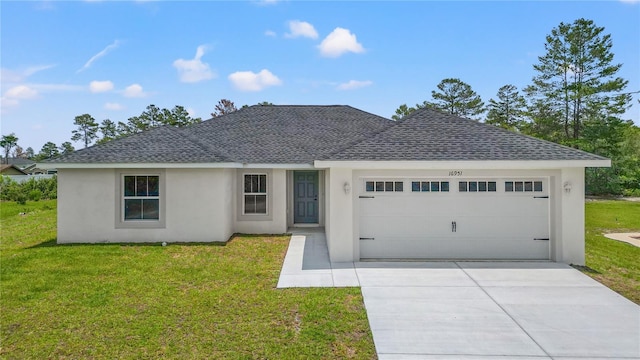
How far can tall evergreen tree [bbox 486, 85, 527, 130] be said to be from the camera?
41.4m

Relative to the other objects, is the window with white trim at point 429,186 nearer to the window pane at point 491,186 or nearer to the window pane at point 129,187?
the window pane at point 491,186

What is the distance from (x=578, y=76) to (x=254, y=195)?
3522 centimetres

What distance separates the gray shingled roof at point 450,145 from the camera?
809cm

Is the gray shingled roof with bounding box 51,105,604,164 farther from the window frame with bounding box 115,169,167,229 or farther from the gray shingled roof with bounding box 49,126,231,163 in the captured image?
the window frame with bounding box 115,169,167,229

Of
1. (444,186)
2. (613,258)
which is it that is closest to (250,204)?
(444,186)

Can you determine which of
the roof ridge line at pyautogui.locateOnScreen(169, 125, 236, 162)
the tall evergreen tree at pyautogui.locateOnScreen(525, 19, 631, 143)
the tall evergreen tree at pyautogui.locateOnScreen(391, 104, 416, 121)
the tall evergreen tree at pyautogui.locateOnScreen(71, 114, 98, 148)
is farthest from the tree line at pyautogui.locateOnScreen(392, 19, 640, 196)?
the tall evergreen tree at pyautogui.locateOnScreen(71, 114, 98, 148)

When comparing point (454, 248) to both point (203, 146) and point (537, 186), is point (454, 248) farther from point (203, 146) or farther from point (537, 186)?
point (203, 146)

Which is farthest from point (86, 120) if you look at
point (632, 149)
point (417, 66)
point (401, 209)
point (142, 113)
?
point (632, 149)

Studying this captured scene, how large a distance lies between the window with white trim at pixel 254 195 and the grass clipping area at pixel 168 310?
3.24 metres

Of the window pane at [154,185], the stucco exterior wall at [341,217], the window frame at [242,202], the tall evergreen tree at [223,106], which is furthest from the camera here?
the tall evergreen tree at [223,106]

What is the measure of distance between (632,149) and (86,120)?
78.8m

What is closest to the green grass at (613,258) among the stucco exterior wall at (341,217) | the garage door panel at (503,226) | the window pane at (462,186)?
the garage door panel at (503,226)

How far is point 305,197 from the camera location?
44.3 ft

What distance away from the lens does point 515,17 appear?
1135 cm
